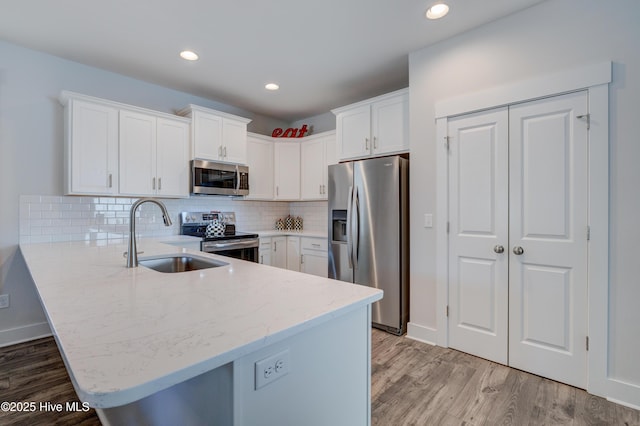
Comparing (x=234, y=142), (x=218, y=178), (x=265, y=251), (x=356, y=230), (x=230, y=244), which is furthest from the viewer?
(x=265, y=251)

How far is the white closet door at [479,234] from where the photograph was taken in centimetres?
Answer: 234

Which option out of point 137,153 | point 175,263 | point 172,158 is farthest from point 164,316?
point 172,158

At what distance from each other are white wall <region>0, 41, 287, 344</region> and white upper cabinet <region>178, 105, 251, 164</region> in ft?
3.52

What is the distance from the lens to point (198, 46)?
2756 mm

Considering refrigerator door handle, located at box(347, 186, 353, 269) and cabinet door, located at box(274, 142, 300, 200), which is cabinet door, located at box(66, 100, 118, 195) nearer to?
cabinet door, located at box(274, 142, 300, 200)

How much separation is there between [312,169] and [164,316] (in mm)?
3613

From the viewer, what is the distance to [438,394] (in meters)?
1.98

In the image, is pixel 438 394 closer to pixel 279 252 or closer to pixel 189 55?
pixel 279 252

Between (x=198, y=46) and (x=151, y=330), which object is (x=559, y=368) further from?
(x=198, y=46)

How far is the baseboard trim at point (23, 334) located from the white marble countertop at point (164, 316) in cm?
184

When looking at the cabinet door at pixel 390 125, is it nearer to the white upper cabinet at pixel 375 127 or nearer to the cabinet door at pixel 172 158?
the white upper cabinet at pixel 375 127

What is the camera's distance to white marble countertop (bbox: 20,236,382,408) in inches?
25.0

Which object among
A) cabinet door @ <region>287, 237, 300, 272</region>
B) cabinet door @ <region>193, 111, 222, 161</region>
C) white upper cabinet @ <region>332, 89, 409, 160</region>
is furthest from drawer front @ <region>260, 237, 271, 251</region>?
white upper cabinet @ <region>332, 89, 409, 160</region>

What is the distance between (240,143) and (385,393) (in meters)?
3.25
